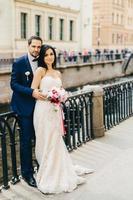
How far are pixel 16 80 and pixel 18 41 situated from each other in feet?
94.5

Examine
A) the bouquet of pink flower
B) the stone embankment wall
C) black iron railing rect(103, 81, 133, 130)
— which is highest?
the bouquet of pink flower

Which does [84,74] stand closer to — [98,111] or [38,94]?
[98,111]

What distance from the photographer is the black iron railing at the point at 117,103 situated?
330 inches

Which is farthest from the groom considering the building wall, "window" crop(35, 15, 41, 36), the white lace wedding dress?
"window" crop(35, 15, 41, 36)

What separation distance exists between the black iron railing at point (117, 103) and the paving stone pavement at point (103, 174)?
61 cm

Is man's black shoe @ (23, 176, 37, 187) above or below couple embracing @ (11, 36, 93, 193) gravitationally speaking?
below

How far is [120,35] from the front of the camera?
68.8 m

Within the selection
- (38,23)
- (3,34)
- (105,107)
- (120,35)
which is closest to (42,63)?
(105,107)

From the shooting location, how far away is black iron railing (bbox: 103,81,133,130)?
839 centimetres

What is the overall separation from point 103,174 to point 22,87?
5.54 feet

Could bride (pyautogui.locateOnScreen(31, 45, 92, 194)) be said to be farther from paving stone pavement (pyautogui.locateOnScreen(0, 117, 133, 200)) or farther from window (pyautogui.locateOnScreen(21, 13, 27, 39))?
window (pyautogui.locateOnScreen(21, 13, 27, 39))

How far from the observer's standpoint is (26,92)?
493 centimetres

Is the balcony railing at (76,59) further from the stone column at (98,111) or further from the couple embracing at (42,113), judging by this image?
the couple embracing at (42,113)

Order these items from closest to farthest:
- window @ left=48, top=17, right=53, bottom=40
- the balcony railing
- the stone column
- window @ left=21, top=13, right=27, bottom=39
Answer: the stone column < the balcony railing < window @ left=21, top=13, right=27, bottom=39 < window @ left=48, top=17, right=53, bottom=40
